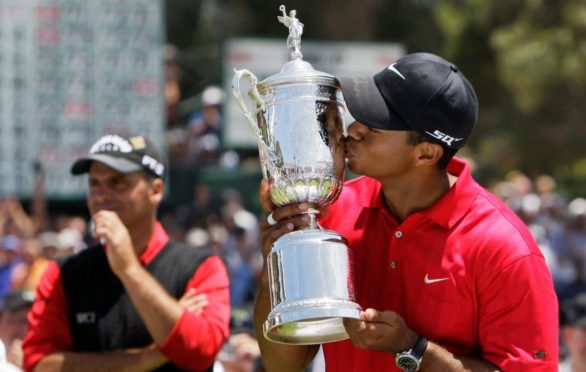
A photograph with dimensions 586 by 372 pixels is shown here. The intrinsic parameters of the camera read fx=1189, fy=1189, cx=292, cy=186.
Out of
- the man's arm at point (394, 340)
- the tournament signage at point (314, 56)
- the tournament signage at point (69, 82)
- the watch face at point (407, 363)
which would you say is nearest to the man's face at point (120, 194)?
the man's arm at point (394, 340)

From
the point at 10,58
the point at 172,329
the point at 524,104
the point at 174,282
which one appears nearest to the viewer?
the point at 172,329

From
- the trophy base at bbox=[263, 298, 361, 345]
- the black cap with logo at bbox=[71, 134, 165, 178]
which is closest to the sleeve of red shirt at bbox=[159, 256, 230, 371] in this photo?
the black cap with logo at bbox=[71, 134, 165, 178]

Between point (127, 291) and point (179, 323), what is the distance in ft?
0.83

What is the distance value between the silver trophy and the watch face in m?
0.19

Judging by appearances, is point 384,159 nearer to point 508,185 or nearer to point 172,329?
point 172,329

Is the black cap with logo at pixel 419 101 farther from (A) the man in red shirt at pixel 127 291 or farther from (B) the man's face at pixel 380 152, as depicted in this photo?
(A) the man in red shirt at pixel 127 291

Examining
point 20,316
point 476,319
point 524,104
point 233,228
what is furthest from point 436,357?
point 524,104

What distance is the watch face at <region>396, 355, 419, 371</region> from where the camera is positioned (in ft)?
11.2

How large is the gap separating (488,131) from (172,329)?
2130cm

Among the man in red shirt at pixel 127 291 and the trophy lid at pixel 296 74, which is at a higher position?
the trophy lid at pixel 296 74

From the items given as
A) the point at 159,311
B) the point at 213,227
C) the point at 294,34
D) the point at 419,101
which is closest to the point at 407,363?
the point at 419,101

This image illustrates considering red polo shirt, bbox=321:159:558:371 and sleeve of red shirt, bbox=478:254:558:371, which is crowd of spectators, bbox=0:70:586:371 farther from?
sleeve of red shirt, bbox=478:254:558:371

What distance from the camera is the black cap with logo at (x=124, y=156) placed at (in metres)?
4.97

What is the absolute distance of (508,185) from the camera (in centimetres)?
1595
